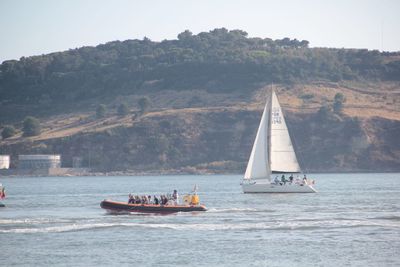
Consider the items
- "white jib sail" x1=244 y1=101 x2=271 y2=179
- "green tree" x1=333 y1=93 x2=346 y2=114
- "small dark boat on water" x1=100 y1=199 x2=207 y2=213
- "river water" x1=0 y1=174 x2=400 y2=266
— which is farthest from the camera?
"green tree" x1=333 y1=93 x2=346 y2=114

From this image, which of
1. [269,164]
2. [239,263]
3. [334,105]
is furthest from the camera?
[334,105]

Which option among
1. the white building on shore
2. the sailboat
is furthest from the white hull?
the white building on shore

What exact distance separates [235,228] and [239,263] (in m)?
13.6

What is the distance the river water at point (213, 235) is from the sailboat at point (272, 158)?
9.61 m

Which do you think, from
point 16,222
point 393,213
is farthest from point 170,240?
point 393,213

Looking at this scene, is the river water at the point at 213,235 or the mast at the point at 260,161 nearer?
the river water at the point at 213,235

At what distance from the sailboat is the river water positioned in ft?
31.5

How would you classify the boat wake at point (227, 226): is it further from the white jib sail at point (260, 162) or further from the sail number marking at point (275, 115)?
the sail number marking at point (275, 115)

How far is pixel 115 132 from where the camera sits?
7313 inches

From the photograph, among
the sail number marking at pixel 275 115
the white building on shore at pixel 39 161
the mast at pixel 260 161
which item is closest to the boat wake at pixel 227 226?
the mast at pixel 260 161

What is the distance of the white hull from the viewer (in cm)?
8931

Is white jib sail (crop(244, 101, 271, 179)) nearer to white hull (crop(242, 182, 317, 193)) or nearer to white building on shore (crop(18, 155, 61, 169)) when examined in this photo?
white hull (crop(242, 182, 317, 193))

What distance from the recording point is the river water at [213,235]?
45656 millimetres

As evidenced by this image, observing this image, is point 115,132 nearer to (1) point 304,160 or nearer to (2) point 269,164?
(1) point 304,160
